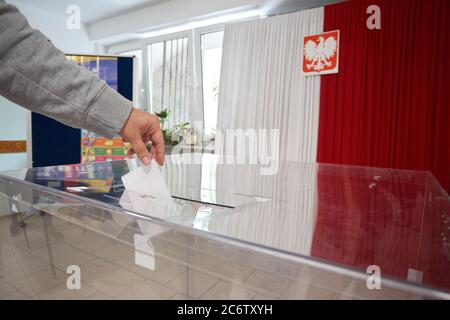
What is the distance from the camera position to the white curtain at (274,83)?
2949 mm

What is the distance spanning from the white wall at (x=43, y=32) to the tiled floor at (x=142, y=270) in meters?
3.16

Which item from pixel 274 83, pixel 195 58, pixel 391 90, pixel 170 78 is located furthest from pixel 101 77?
pixel 391 90

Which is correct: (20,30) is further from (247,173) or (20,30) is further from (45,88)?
(247,173)

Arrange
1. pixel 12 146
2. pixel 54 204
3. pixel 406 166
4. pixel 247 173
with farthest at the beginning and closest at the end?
pixel 12 146 < pixel 406 166 < pixel 247 173 < pixel 54 204

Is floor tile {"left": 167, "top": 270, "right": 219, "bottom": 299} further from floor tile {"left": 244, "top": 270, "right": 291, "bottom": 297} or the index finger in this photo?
the index finger

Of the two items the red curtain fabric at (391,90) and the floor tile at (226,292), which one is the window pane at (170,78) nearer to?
the red curtain fabric at (391,90)

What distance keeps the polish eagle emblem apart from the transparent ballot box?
6.58 feet

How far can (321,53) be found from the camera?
110 inches

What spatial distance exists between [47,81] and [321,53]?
103 inches

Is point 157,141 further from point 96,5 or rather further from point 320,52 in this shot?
point 96,5

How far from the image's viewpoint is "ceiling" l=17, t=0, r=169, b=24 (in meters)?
3.81

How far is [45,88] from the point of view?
2.04 feet
